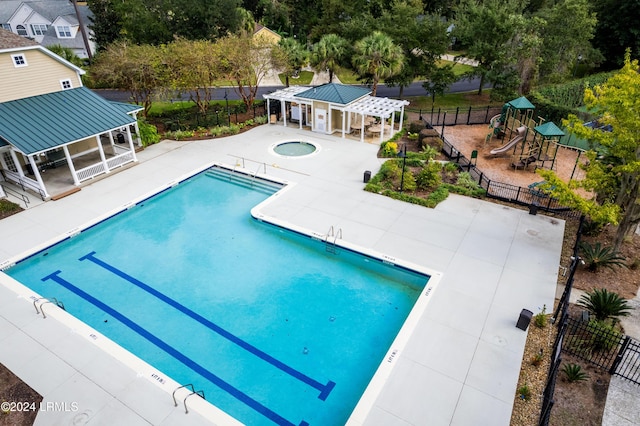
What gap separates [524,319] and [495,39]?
2916 cm

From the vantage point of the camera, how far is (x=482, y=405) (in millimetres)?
A: 10375

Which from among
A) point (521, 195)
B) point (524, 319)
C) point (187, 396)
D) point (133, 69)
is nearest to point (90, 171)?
point (133, 69)

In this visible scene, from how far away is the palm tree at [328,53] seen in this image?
32.8m

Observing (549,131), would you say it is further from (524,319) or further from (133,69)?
(133,69)

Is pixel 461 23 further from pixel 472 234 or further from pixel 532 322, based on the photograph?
pixel 532 322

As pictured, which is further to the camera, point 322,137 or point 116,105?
point 322,137

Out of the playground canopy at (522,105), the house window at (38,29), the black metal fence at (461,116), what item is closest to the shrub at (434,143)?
the playground canopy at (522,105)

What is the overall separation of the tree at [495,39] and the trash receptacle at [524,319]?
26553 millimetres

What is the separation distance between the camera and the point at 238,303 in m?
14.4

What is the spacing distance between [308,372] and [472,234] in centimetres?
988

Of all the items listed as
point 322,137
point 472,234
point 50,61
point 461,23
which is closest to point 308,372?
point 472,234

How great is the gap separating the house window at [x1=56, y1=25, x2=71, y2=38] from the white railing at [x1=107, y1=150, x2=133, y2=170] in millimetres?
44639

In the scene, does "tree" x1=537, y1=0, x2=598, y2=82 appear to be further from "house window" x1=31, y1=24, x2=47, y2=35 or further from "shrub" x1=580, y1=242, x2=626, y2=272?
"house window" x1=31, y1=24, x2=47, y2=35

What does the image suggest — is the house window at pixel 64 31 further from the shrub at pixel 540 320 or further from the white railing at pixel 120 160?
the shrub at pixel 540 320
